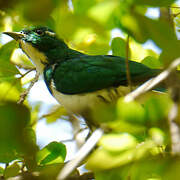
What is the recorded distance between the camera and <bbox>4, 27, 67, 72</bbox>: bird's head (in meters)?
3.38

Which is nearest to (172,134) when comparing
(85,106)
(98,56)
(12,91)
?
(12,91)

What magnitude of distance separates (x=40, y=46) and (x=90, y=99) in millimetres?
890

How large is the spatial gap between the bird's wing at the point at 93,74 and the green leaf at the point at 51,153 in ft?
2.87

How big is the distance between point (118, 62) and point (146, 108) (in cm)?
190

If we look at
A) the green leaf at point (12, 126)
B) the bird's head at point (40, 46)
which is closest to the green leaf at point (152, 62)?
the bird's head at point (40, 46)

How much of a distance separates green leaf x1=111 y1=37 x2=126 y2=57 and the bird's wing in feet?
0.35

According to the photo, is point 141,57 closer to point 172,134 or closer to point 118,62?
point 118,62

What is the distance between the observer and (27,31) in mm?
3357

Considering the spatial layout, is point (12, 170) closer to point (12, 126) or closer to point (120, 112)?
point (12, 126)

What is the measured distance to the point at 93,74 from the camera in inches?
118

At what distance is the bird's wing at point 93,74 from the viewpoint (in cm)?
278

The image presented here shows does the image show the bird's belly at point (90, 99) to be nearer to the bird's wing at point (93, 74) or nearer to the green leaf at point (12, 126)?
the bird's wing at point (93, 74)

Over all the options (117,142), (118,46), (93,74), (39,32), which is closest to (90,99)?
(93,74)

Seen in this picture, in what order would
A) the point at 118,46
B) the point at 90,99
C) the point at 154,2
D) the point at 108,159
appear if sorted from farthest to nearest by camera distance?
the point at 90,99, the point at 118,46, the point at 154,2, the point at 108,159
